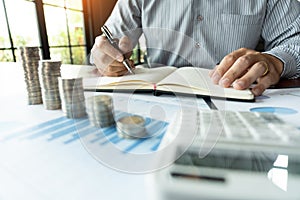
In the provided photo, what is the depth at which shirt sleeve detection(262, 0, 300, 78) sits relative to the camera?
0.65 meters

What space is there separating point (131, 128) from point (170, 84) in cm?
20

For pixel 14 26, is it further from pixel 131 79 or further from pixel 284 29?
pixel 284 29

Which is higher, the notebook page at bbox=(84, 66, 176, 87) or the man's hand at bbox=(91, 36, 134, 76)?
the man's hand at bbox=(91, 36, 134, 76)

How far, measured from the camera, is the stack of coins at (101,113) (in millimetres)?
333

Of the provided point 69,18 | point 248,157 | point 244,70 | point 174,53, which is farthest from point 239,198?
point 69,18

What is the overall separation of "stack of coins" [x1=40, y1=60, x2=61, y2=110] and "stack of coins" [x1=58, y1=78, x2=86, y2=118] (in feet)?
0.09

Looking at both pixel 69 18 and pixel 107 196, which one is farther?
pixel 69 18

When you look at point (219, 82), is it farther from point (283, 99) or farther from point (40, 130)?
point (40, 130)

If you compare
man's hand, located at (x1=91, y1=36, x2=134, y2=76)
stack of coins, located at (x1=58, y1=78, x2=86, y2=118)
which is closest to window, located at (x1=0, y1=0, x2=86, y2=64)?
man's hand, located at (x1=91, y1=36, x2=134, y2=76)

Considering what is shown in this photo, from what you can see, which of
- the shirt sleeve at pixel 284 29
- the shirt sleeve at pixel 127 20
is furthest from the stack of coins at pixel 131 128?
the shirt sleeve at pixel 127 20

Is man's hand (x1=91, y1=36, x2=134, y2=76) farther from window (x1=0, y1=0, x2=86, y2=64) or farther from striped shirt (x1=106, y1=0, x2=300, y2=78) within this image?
window (x1=0, y1=0, x2=86, y2=64)

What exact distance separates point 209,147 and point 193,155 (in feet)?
0.06

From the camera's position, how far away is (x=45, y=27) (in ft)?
6.01

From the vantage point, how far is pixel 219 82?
1.61 feet
